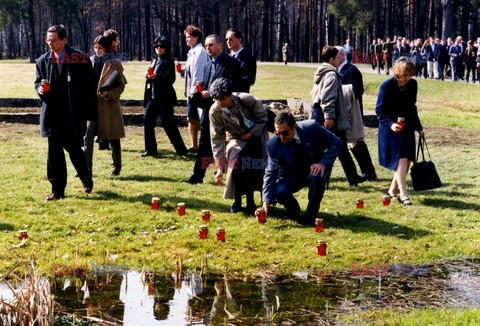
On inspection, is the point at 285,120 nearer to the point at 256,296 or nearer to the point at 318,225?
the point at 318,225

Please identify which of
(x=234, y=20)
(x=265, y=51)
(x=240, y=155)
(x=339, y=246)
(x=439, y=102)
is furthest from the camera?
(x=234, y=20)

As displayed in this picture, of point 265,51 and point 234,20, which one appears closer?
point 265,51

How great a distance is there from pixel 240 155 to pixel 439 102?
790 inches

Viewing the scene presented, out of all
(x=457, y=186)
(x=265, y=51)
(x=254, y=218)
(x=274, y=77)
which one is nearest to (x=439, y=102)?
(x=274, y=77)

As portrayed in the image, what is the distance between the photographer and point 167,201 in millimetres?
9789

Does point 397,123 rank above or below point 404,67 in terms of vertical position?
below

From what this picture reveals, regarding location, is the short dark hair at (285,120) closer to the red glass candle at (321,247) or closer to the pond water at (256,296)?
the red glass candle at (321,247)

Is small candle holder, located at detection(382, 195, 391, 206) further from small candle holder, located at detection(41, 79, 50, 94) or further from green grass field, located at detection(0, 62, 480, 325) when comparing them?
small candle holder, located at detection(41, 79, 50, 94)

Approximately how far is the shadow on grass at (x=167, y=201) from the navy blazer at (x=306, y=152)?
47.1 inches

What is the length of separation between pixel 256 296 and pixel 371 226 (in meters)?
2.53

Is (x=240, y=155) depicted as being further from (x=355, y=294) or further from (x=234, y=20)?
(x=234, y=20)

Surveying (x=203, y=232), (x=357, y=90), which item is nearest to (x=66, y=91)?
(x=203, y=232)

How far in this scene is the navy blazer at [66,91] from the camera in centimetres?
961

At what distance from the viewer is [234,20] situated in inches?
2785
